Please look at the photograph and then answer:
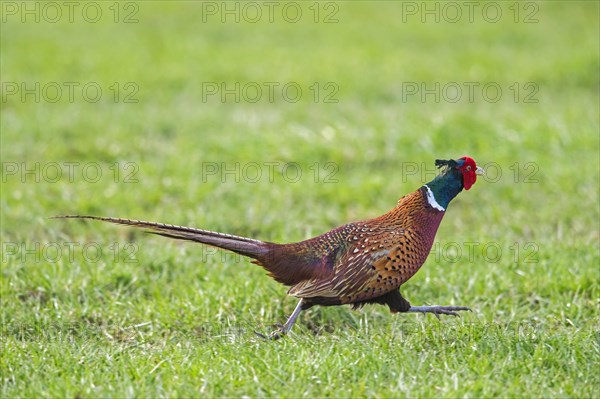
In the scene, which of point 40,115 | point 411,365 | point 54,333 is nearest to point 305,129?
point 40,115

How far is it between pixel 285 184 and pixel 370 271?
325 centimetres

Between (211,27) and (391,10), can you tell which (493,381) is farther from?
(391,10)

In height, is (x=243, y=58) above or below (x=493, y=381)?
above

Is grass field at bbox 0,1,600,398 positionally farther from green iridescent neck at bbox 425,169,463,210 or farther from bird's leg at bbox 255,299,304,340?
green iridescent neck at bbox 425,169,463,210

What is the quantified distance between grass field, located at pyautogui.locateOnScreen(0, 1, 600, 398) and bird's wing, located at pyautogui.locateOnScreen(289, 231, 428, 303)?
0.23 meters

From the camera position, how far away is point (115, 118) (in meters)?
9.08

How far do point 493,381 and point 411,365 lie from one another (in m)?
0.36

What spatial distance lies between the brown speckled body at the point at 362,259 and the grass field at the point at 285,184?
0.23 m

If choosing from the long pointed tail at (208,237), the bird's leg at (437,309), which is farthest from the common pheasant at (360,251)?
the bird's leg at (437,309)

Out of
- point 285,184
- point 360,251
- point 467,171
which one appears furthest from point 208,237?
point 285,184

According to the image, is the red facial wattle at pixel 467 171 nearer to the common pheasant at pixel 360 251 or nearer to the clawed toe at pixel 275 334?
the common pheasant at pixel 360 251

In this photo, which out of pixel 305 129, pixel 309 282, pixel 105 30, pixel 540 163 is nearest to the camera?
pixel 309 282

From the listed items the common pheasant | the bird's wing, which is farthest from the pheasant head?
the bird's wing

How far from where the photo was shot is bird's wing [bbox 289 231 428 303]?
441cm
